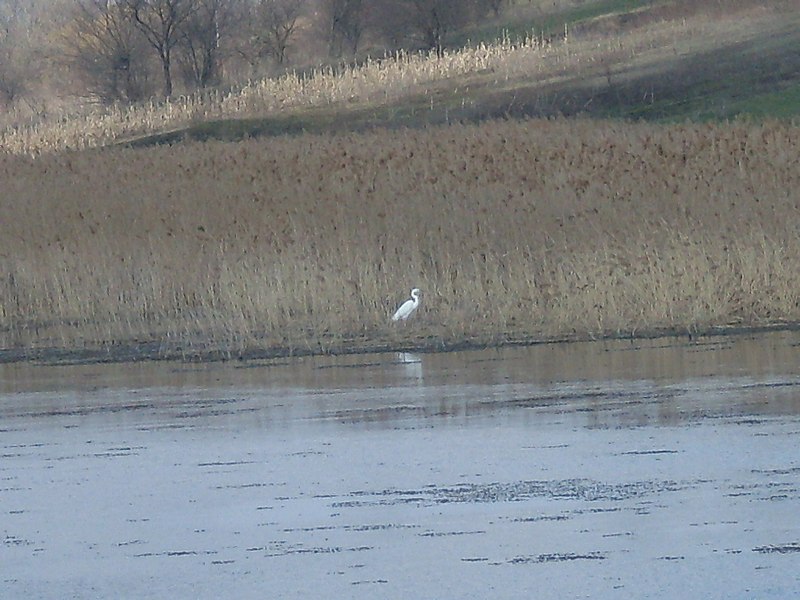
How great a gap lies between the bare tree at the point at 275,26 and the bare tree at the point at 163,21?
4875 mm

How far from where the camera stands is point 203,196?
82.0 feet

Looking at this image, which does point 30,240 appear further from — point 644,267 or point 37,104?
point 37,104

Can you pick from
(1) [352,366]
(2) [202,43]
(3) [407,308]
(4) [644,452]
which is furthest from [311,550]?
(2) [202,43]

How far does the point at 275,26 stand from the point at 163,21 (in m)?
8.86

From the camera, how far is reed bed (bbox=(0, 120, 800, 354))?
51.2ft

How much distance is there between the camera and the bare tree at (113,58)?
6919 centimetres

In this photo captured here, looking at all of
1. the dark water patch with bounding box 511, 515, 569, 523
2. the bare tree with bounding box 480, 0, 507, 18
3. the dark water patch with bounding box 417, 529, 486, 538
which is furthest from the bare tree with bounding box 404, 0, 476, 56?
the dark water patch with bounding box 417, 529, 486, 538

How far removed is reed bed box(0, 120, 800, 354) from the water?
2553mm

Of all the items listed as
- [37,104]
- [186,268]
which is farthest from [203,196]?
Answer: [37,104]

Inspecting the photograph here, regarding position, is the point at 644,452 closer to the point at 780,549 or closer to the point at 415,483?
the point at 415,483

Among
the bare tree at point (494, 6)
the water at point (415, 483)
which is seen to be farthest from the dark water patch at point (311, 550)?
the bare tree at point (494, 6)

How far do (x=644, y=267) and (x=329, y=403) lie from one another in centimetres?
561

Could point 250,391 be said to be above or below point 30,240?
below

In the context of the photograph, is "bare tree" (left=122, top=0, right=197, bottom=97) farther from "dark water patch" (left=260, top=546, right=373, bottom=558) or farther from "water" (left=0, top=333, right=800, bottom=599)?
"dark water patch" (left=260, top=546, right=373, bottom=558)
